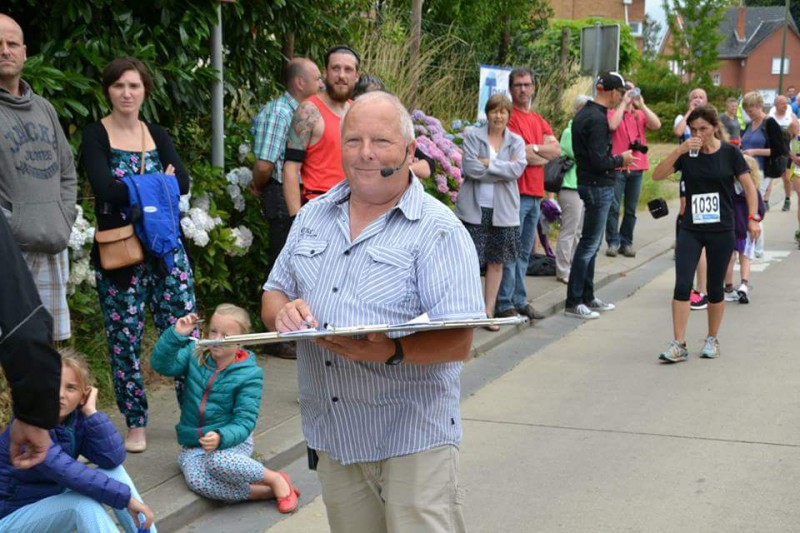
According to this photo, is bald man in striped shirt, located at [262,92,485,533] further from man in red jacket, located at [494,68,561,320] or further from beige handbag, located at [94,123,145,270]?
man in red jacket, located at [494,68,561,320]

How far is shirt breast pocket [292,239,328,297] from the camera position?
133 inches

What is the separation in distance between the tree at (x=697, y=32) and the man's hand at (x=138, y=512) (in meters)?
54.9

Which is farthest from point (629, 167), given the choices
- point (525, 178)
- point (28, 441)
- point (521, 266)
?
point (28, 441)

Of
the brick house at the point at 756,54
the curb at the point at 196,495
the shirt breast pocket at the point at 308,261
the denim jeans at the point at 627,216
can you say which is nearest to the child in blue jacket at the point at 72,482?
the curb at the point at 196,495

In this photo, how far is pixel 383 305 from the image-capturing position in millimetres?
3215

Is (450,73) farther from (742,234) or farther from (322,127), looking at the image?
(322,127)

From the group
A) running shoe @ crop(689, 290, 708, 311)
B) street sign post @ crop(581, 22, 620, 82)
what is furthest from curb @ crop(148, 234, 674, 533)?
street sign post @ crop(581, 22, 620, 82)

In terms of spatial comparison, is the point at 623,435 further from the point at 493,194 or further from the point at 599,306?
the point at 599,306

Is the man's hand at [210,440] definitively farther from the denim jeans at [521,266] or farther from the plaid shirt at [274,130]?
the denim jeans at [521,266]

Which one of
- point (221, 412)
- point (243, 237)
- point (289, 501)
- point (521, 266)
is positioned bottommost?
point (289, 501)

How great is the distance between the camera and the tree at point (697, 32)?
55594 millimetres

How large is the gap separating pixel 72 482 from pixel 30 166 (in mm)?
1754

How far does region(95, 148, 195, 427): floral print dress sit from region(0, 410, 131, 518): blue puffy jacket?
151 cm

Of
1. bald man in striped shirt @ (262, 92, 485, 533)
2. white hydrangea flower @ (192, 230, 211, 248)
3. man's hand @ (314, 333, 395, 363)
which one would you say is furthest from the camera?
white hydrangea flower @ (192, 230, 211, 248)
